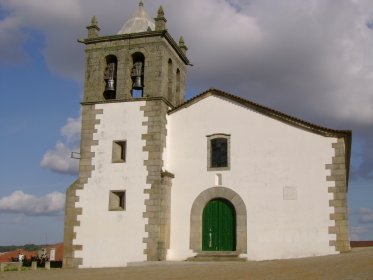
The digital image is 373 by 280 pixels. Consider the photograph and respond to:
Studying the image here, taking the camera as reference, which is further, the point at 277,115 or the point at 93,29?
the point at 93,29

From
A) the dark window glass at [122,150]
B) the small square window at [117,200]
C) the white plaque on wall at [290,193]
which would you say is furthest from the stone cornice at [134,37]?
the white plaque on wall at [290,193]

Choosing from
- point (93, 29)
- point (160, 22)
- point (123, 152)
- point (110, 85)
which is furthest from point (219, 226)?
point (93, 29)

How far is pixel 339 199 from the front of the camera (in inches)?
608

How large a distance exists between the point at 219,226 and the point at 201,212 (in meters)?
0.78

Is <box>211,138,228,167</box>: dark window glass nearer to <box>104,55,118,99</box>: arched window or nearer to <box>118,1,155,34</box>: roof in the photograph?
<box>104,55,118,99</box>: arched window

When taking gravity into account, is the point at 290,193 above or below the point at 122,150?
below

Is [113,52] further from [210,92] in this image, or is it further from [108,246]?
[108,246]

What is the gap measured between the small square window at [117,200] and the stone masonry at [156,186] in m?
0.93

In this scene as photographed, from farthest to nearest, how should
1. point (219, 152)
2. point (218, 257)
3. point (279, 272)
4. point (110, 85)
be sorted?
1. point (110, 85)
2. point (219, 152)
3. point (218, 257)
4. point (279, 272)

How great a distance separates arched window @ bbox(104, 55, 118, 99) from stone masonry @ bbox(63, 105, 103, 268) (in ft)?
3.10

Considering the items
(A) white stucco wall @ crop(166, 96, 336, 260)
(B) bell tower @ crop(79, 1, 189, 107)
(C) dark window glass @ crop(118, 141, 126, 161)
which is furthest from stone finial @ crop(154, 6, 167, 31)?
(C) dark window glass @ crop(118, 141, 126, 161)

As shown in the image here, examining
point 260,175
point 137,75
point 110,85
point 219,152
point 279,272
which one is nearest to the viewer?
point 279,272

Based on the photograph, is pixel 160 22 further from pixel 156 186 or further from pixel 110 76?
pixel 156 186

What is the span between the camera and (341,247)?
15.1 m
